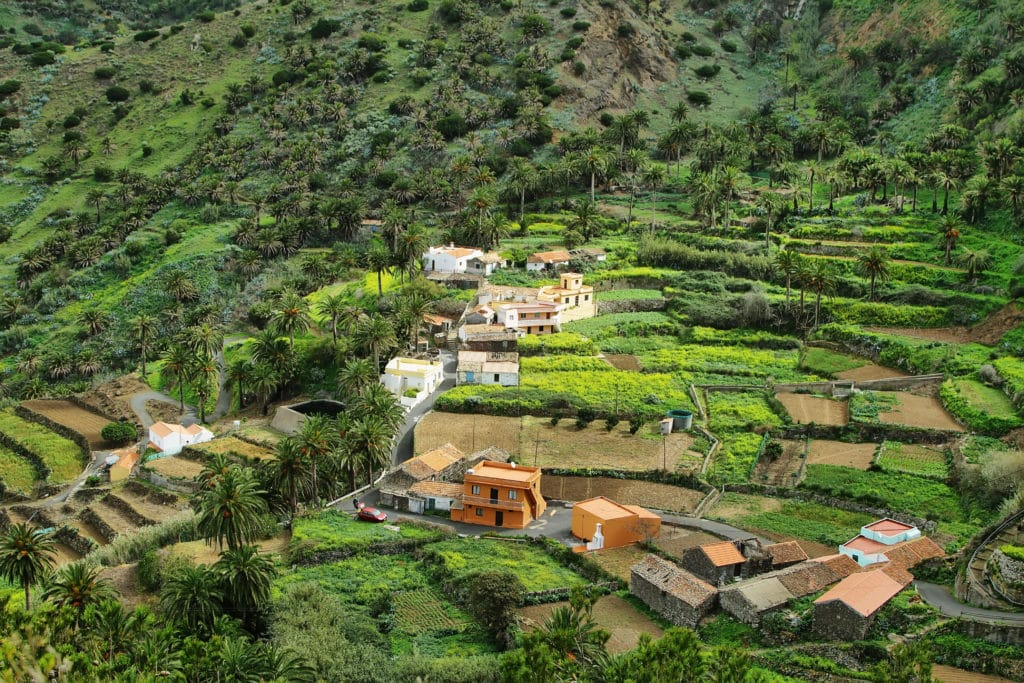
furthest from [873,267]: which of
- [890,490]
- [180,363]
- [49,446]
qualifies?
[49,446]

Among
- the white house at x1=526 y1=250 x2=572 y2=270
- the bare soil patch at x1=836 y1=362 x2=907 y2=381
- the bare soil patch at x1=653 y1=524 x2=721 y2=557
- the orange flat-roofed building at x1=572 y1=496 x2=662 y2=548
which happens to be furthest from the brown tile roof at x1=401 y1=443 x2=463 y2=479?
the white house at x1=526 y1=250 x2=572 y2=270

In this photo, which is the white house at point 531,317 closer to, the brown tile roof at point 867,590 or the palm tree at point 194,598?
the palm tree at point 194,598

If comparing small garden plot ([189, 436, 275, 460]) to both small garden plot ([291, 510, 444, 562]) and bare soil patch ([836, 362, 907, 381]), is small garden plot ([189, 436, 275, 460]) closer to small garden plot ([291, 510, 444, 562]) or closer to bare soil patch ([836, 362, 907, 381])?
small garden plot ([291, 510, 444, 562])

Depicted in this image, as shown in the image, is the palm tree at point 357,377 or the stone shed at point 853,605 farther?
the palm tree at point 357,377

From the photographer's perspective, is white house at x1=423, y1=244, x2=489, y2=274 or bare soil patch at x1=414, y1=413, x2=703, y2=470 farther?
white house at x1=423, y1=244, x2=489, y2=274

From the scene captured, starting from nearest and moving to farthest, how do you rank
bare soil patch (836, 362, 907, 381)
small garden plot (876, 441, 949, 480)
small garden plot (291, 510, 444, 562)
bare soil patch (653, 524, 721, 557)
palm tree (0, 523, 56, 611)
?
palm tree (0, 523, 56, 611)
bare soil patch (653, 524, 721, 557)
small garden plot (291, 510, 444, 562)
small garden plot (876, 441, 949, 480)
bare soil patch (836, 362, 907, 381)

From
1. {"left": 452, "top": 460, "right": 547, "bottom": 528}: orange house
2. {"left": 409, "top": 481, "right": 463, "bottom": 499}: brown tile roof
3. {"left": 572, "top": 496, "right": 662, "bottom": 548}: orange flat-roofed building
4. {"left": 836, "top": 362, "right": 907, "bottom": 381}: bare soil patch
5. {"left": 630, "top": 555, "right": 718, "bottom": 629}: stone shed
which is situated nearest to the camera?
{"left": 630, "top": 555, "right": 718, "bottom": 629}: stone shed

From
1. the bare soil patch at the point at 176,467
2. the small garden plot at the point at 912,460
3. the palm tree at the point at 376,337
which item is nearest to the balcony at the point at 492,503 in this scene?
the palm tree at the point at 376,337
